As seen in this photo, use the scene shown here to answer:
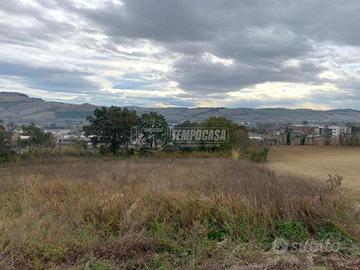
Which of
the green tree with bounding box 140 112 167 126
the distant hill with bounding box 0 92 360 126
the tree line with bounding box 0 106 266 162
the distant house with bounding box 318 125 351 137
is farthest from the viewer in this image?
the distant hill with bounding box 0 92 360 126

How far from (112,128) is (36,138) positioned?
9.23 metres

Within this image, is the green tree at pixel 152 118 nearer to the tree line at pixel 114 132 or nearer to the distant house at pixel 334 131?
the tree line at pixel 114 132

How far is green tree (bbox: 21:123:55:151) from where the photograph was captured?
45369 mm

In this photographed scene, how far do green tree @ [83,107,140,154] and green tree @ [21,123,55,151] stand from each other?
16.1ft

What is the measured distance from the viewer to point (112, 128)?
45.3 meters

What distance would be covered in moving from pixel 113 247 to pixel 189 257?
103 cm

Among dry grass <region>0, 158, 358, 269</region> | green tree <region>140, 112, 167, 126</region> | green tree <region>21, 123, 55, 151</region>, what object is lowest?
green tree <region>21, 123, 55, 151</region>

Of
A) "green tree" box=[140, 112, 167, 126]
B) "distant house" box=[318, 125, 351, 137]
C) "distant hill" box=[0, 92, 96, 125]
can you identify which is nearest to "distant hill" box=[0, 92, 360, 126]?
"distant hill" box=[0, 92, 96, 125]

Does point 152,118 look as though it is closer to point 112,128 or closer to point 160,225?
point 112,128

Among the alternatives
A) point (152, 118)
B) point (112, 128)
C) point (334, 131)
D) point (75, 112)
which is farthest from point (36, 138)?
point (334, 131)

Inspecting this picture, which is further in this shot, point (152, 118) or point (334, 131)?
point (334, 131)

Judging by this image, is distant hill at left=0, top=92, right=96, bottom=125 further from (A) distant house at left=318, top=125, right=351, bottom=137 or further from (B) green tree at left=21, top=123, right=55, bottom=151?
(A) distant house at left=318, top=125, right=351, bottom=137

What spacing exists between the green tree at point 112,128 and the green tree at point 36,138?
4898 millimetres

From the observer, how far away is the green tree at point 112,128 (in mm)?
45375
